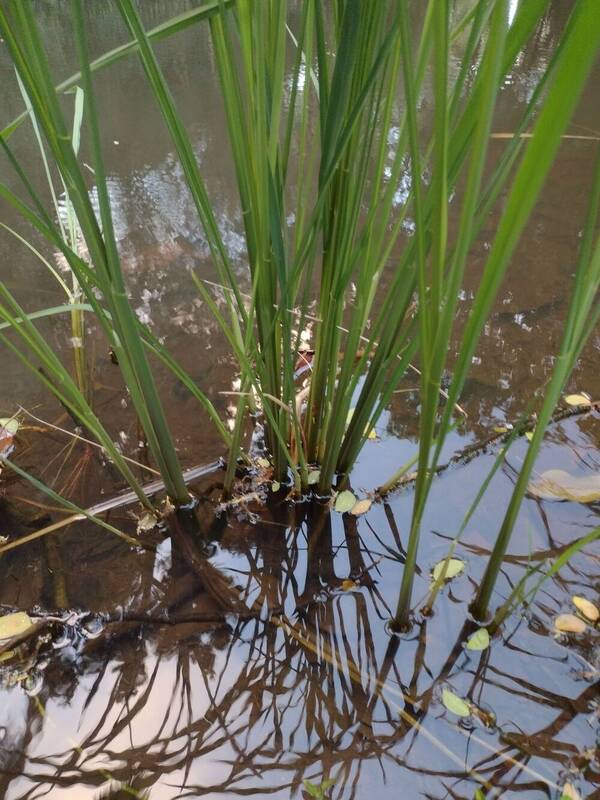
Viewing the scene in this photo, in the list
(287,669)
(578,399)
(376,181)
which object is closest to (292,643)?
(287,669)

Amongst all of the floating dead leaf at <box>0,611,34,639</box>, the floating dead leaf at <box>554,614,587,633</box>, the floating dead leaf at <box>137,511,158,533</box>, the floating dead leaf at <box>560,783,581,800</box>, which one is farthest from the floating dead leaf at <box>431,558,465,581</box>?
the floating dead leaf at <box>0,611,34,639</box>

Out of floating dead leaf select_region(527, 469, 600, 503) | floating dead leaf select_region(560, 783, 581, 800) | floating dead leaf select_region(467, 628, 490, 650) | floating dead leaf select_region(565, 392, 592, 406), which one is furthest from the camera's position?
floating dead leaf select_region(565, 392, 592, 406)

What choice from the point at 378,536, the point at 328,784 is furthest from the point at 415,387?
the point at 328,784

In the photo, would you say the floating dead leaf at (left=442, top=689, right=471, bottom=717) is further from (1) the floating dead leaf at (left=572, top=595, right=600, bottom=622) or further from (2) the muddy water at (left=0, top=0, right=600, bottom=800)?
(1) the floating dead leaf at (left=572, top=595, right=600, bottom=622)

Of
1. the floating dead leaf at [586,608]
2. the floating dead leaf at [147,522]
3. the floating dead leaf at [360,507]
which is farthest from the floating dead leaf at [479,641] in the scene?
the floating dead leaf at [147,522]

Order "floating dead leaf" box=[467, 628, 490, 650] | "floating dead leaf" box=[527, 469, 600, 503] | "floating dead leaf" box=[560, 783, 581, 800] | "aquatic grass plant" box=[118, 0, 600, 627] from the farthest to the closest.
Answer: "floating dead leaf" box=[527, 469, 600, 503] → "floating dead leaf" box=[467, 628, 490, 650] → "floating dead leaf" box=[560, 783, 581, 800] → "aquatic grass plant" box=[118, 0, 600, 627]

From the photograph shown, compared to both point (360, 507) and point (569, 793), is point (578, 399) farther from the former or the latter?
point (569, 793)
